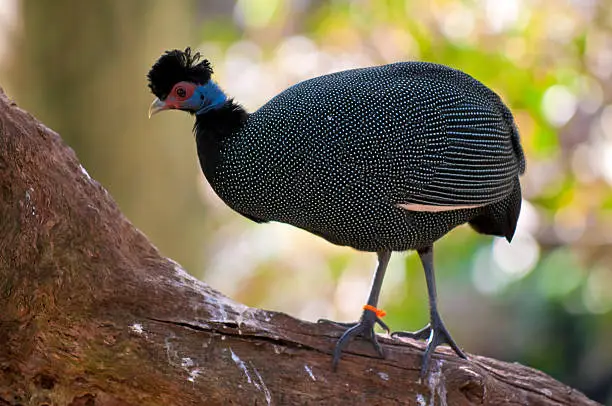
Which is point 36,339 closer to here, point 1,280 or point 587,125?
point 1,280

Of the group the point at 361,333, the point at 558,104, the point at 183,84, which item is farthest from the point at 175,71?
the point at 558,104

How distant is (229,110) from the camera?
6.49ft

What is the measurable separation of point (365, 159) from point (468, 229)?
2627 mm

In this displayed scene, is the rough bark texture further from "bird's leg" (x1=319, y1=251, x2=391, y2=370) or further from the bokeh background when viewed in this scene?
the bokeh background

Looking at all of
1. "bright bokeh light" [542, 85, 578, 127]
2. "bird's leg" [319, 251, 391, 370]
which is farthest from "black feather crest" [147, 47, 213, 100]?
"bright bokeh light" [542, 85, 578, 127]

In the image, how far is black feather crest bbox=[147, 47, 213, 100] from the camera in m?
1.90

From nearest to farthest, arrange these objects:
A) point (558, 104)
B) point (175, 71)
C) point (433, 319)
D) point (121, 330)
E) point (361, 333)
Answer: point (121, 330) < point (175, 71) < point (361, 333) < point (433, 319) < point (558, 104)

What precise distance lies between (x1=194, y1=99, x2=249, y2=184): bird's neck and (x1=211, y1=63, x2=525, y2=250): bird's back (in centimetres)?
2

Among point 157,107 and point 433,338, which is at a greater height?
point 157,107

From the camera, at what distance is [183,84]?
6.35 ft

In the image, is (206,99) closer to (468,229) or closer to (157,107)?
(157,107)

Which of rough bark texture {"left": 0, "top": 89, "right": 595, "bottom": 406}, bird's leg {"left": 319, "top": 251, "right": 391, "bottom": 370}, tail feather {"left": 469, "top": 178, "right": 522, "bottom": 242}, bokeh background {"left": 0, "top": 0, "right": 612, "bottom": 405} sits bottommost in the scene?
rough bark texture {"left": 0, "top": 89, "right": 595, "bottom": 406}

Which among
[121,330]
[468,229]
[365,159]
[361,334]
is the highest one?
[468,229]

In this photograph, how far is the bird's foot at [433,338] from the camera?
6.80ft
